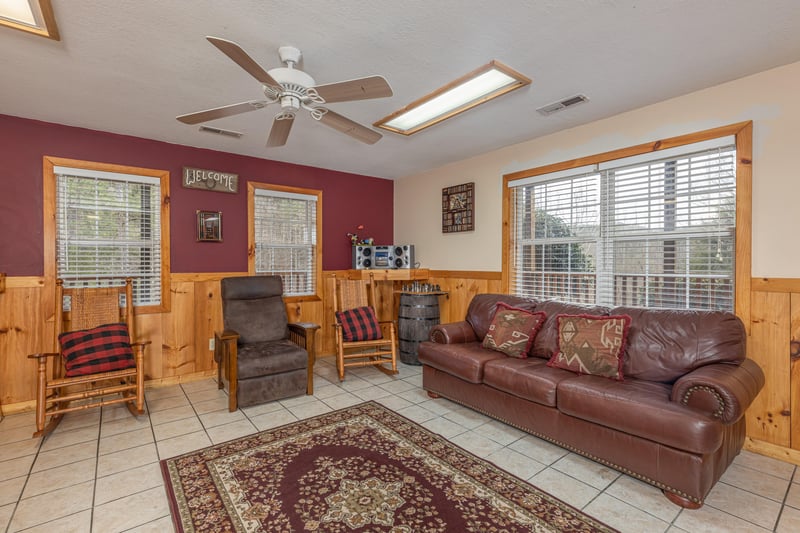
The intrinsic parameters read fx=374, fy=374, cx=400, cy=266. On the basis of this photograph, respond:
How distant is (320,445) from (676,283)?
287 centimetres

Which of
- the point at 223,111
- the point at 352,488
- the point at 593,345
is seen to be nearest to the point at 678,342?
the point at 593,345

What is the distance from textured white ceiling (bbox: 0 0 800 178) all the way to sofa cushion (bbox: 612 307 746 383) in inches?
63.1

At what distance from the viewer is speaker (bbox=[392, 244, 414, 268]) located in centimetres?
497

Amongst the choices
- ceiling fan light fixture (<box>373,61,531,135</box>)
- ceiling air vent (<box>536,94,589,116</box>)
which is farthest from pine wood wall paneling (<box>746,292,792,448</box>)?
ceiling fan light fixture (<box>373,61,531,135</box>)

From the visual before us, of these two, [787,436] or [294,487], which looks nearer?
[294,487]

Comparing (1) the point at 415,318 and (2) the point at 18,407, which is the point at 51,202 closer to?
(2) the point at 18,407

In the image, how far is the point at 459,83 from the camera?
2.50 metres

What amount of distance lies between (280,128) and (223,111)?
358 millimetres

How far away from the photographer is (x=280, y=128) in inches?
96.2

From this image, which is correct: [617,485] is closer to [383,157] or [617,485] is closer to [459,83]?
[459,83]

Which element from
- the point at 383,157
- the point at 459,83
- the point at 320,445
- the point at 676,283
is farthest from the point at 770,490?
the point at 383,157

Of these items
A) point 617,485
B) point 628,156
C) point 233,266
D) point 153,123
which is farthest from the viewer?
point 233,266

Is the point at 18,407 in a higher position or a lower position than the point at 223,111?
lower

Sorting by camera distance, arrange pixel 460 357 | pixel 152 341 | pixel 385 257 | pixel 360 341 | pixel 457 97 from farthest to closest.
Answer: pixel 385 257, pixel 360 341, pixel 152 341, pixel 460 357, pixel 457 97
